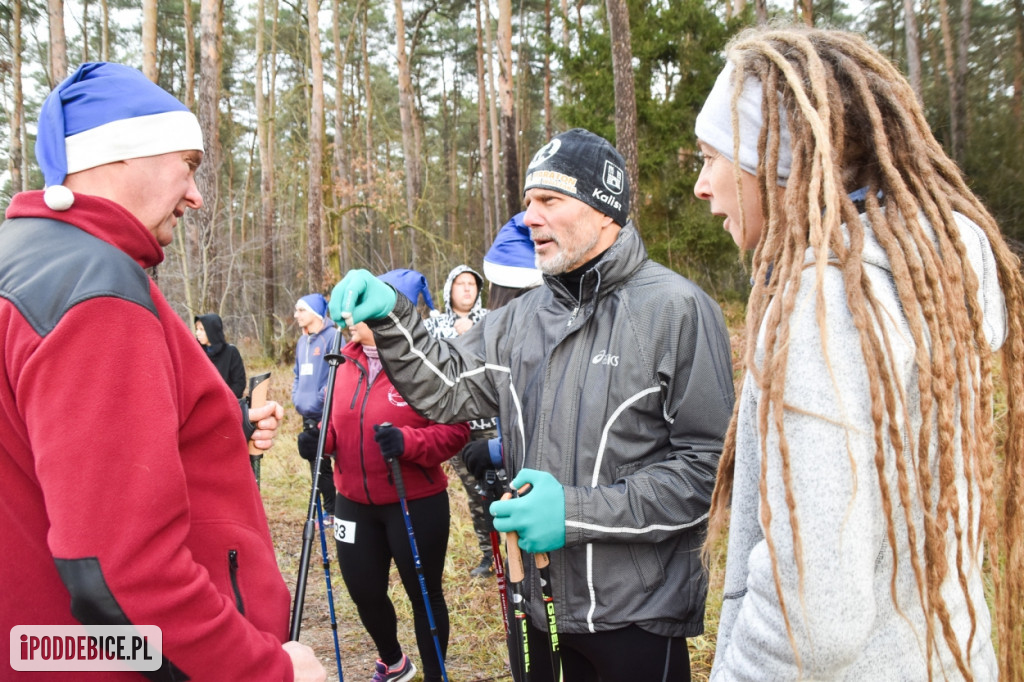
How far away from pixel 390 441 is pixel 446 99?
33.6 metres

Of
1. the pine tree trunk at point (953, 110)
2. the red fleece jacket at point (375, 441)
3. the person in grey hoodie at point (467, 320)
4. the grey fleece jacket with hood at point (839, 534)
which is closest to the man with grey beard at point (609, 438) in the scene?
the grey fleece jacket with hood at point (839, 534)

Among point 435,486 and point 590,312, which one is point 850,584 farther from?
point 435,486

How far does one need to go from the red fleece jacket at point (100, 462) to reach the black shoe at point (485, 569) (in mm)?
4108

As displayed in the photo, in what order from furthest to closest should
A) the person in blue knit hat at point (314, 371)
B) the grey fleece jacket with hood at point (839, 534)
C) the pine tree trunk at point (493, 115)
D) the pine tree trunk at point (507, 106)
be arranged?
the pine tree trunk at point (493, 115) < the pine tree trunk at point (507, 106) < the person in blue knit hat at point (314, 371) < the grey fleece jacket with hood at point (839, 534)

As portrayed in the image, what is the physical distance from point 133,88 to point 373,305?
1.12 meters

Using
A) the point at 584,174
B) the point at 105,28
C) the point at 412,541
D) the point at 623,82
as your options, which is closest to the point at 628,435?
the point at 584,174

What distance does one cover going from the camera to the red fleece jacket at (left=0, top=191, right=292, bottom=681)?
1.28 meters

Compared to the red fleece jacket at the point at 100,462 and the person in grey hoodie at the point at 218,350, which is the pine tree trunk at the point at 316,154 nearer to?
the person in grey hoodie at the point at 218,350

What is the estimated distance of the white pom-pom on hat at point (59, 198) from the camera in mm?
1440

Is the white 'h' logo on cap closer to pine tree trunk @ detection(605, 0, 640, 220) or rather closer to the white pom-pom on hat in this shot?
the white pom-pom on hat

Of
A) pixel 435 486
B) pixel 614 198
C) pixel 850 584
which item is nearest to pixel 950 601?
pixel 850 584

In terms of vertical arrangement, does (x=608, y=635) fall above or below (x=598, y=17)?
below

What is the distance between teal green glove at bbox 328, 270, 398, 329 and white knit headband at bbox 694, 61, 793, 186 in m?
1.44

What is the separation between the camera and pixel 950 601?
123cm
